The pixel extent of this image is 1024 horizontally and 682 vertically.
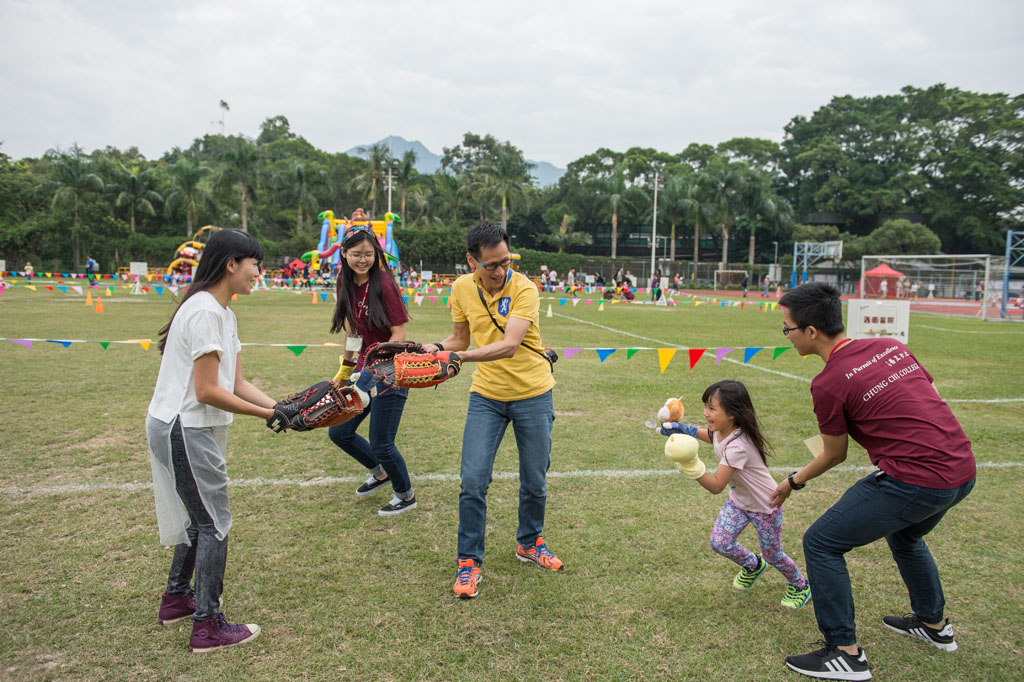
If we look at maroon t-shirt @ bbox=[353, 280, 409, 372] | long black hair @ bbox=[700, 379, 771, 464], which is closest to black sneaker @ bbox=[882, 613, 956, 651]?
long black hair @ bbox=[700, 379, 771, 464]

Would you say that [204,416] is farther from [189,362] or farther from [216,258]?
[216,258]

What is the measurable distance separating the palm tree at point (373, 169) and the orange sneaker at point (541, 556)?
5755 centimetres

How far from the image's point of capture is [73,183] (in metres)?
51.6

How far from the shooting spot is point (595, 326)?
762 inches

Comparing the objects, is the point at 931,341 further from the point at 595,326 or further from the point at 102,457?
the point at 102,457

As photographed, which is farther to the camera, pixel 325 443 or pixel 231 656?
pixel 325 443

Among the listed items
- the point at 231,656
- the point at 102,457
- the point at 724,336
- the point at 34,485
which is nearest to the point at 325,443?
the point at 102,457

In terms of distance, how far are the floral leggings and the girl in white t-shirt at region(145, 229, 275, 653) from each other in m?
2.49

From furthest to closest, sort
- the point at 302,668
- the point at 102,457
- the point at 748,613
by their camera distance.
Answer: the point at 102,457 < the point at 748,613 < the point at 302,668

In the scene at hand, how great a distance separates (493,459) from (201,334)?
1.68 m

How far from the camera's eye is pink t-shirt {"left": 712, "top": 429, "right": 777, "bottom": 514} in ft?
Result: 11.6

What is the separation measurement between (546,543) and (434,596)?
0.97 m

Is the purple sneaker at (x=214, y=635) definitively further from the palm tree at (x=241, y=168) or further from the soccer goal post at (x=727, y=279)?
the soccer goal post at (x=727, y=279)

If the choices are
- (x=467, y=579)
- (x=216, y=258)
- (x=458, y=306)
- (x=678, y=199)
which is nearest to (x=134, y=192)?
Result: (x=678, y=199)
